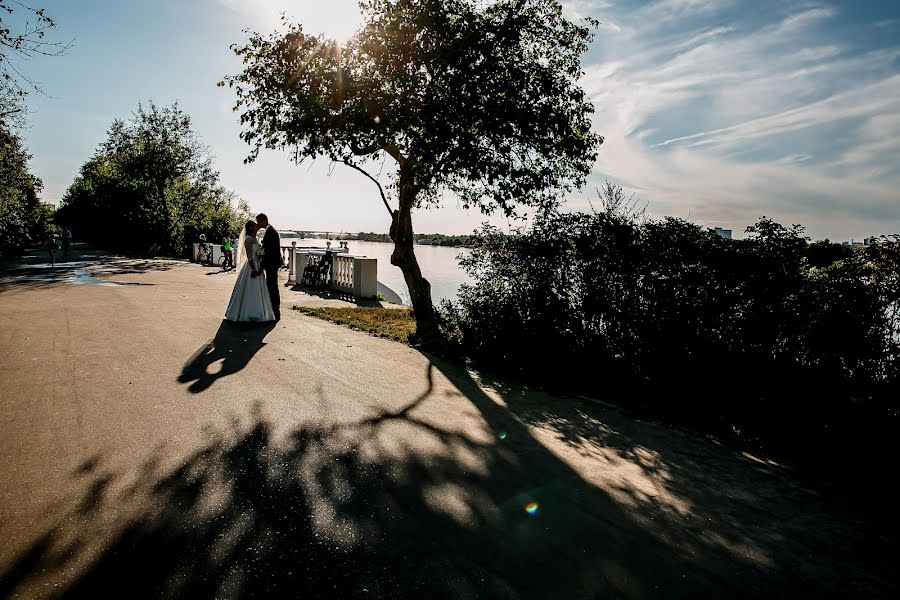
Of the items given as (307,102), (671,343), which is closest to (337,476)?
(671,343)

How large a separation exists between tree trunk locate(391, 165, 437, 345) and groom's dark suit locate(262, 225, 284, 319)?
8.53 feet

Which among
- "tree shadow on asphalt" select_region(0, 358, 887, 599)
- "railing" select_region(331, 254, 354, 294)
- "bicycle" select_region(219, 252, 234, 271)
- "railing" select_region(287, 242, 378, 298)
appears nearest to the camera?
"tree shadow on asphalt" select_region(0, 358, 887, 599)

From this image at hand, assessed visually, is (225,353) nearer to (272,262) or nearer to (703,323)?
(272,262)

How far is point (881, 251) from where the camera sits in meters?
5.09

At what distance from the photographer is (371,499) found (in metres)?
3.47

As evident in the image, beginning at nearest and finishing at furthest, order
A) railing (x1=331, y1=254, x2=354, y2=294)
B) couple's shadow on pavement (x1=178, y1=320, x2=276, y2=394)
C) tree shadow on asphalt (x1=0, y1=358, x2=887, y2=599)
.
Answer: tree shadow on asphalt (x1=0, y1=358, x2=887, y2=599)
couple's shadow on pavement (x1=178, y1=320, x2=276, y2=394)
railing (x1=331, y1=254, x2=354, y2=294)

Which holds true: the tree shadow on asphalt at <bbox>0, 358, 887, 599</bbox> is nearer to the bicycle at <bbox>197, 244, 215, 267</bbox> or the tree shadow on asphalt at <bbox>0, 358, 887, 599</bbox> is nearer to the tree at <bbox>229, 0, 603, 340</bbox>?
the tree at <bbox>229, 0, 603, 340</bbox>

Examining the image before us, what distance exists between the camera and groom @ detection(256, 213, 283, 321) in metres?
10.9

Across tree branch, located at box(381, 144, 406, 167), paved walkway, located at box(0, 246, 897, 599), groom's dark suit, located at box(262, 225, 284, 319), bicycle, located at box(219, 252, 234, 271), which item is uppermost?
tree branch, located at box(381, 144, 406, 167)

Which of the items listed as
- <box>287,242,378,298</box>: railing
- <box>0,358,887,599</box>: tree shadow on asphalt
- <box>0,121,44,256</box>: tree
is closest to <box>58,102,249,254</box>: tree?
<box>0,121,44,256</box>: tree

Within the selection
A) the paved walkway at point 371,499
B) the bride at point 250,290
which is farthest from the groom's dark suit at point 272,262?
the paved walkway at point 371,499

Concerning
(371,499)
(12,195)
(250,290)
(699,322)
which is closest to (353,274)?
(250,290)

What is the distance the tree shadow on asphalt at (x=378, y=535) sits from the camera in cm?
263

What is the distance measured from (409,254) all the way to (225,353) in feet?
16.0
